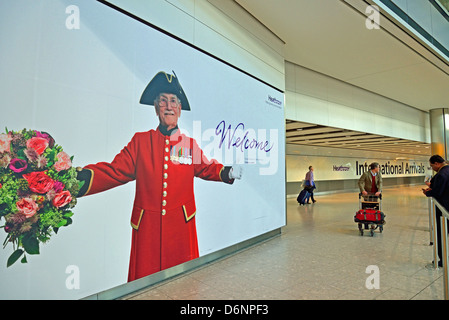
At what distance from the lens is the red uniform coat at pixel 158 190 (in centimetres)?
290

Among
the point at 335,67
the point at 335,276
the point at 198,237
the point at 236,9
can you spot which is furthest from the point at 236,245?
the point at 335,67

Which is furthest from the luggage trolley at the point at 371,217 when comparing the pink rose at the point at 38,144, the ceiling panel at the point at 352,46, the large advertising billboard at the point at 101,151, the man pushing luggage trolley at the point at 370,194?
the pink rose at the point at 38,144

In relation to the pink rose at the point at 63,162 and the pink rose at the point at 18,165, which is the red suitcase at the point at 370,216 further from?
the pink rose at the point at 18,165

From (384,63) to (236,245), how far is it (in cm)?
654

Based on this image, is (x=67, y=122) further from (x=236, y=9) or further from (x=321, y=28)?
(x=321, y=28)

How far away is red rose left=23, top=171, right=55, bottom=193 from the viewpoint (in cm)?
226

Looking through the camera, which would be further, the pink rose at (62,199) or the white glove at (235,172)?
the white glove at (235,172)

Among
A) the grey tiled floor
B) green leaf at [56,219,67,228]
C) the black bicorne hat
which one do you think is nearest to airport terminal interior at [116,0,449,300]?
the grey tiled floor

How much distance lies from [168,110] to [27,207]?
180 cm

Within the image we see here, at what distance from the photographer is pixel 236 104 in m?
4.67

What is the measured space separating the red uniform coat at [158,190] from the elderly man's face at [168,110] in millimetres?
159

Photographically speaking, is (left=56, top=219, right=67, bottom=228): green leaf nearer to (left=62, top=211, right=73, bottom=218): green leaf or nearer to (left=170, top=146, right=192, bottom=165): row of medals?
(left=62, top=211, right=73, bottom=218): green leaf

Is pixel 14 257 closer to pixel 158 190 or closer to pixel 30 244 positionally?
pixel 30 244

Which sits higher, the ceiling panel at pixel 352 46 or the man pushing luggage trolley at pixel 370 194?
the ceiling panel at pixel 352 46
